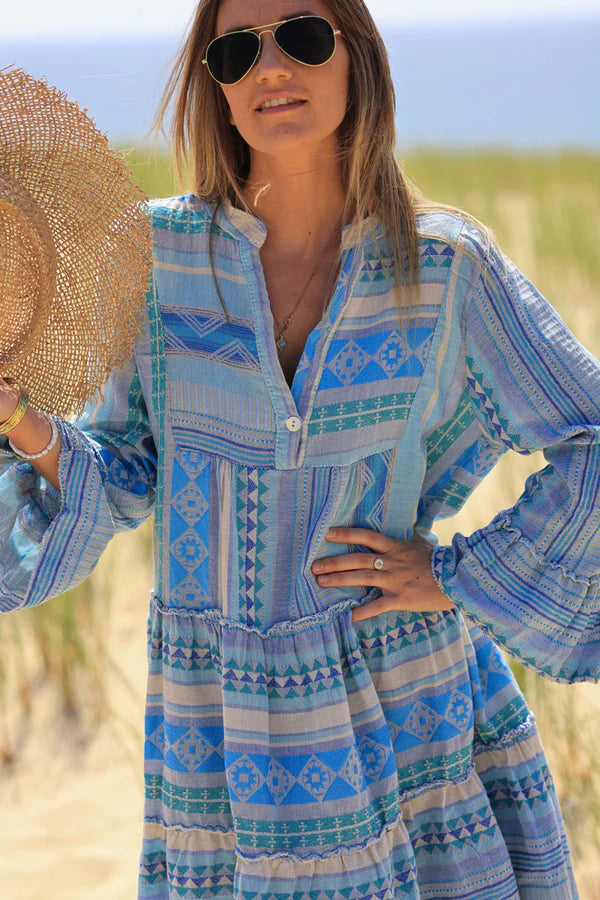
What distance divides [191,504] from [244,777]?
41 cm

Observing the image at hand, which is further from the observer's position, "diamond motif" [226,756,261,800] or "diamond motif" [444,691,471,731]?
"diamond motif" [444,691,471,731]

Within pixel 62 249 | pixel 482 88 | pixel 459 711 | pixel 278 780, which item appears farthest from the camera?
pixel 482 88

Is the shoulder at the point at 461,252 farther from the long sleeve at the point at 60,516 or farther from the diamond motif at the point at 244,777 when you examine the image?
the diamond motif at the point at 244,777

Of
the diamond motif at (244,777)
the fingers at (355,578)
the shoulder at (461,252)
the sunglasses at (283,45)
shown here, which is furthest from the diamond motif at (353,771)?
the sunglasses at (283,45)

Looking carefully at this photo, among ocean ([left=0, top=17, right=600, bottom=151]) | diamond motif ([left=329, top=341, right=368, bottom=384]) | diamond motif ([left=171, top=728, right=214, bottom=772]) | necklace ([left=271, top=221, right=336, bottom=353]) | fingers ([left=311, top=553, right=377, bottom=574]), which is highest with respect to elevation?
ocean ([left=0, top=17, right=600, bottom=151])

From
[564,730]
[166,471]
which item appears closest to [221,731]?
[166,471]

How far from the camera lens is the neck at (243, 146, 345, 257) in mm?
1606

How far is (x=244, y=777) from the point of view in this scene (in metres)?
1.47

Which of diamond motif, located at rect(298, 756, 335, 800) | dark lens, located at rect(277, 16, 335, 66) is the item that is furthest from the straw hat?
diamond motif, located at rect(298, 756, 335, 800)

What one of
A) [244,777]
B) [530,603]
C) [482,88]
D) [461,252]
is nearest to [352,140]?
[461,252]

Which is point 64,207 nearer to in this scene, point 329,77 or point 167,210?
point 167,210

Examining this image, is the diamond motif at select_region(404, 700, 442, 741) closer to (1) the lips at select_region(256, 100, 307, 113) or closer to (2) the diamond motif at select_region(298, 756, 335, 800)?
(2) the diamond motif at select_region(298, 756, 335, 800)

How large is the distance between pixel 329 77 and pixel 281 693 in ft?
2.99

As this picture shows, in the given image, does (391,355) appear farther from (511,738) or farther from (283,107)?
(511,738)
